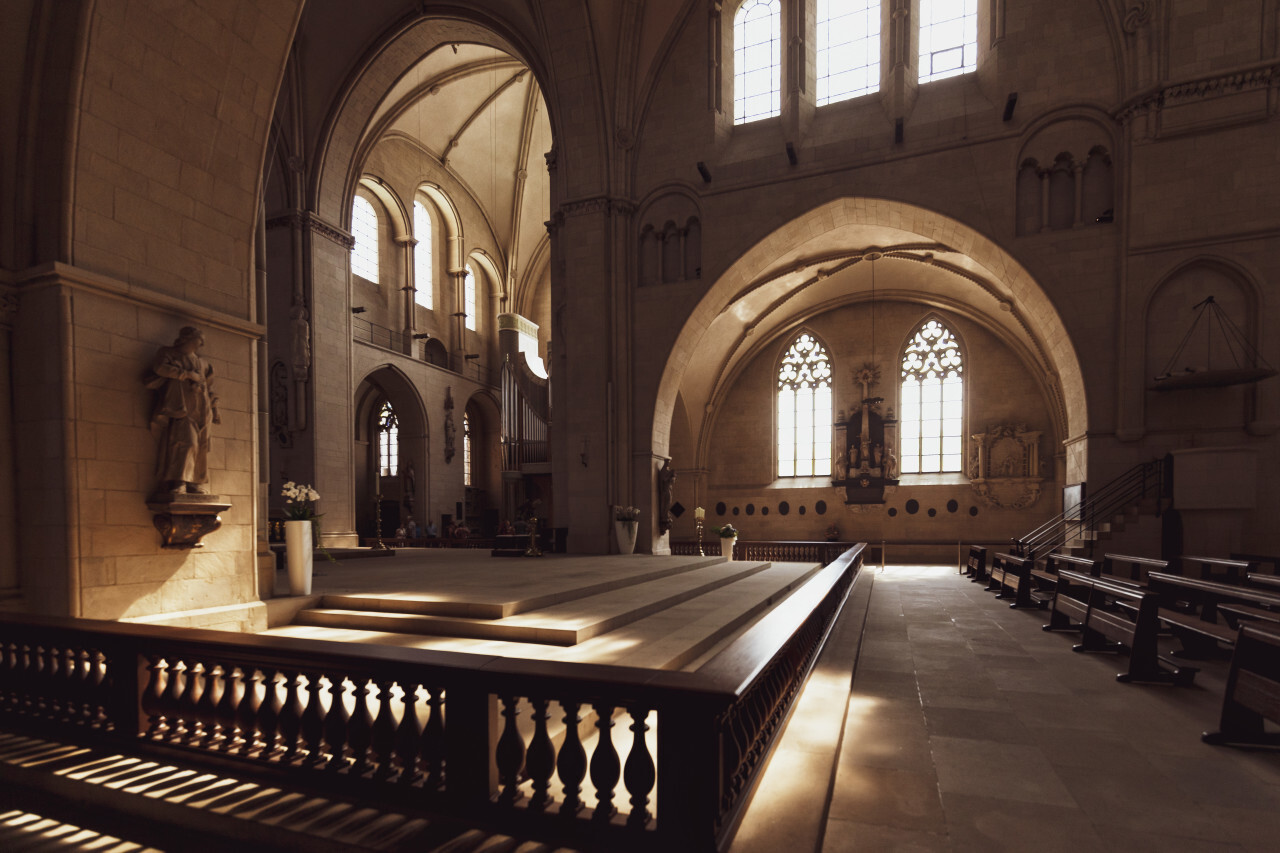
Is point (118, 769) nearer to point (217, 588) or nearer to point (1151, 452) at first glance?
point (217, 588)

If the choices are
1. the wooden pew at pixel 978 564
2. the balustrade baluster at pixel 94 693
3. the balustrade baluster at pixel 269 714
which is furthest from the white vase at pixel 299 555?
the wooden pew at pixel 978 564

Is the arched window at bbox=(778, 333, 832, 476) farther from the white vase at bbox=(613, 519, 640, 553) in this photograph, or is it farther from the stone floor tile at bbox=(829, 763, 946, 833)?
the stone floor tile at bbox=(829, 763, 946, 833)

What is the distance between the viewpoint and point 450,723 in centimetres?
252

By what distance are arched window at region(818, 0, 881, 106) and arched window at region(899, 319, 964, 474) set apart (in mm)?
9560

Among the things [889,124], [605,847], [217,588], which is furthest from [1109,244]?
[217,588]

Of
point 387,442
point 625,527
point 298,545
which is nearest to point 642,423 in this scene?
point 625,527

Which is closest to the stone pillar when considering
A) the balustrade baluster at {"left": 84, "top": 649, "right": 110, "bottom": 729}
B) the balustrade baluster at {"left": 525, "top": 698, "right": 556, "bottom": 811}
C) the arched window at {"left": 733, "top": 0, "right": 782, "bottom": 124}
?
the balustrade baluster at {"left": 84, "top": 649, "right": 110, "bottom": 729}

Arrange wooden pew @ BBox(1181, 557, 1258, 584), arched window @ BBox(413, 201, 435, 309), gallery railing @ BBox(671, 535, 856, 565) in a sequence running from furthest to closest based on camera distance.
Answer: arched window @ BBox(413, 201, 435, 309) < gallery railing @ BBox(671, 535, 856, 565) < wooden pew @ BBox(1181, 557, 1258, 584)

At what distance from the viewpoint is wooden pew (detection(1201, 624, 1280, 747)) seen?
138 inches

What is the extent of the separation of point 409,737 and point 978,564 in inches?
510

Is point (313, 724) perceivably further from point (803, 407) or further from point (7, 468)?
point (803, 407)

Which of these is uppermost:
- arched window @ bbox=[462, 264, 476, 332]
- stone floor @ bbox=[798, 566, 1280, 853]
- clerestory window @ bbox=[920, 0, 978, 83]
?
clerestory window @ bbox=[920, 0, 978, 83]

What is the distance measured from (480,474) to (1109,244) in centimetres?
2174

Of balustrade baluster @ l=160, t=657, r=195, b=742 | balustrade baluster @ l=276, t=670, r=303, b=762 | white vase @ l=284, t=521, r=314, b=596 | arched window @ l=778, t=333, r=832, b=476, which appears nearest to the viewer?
balustrade baluster @ l=276, t=670, r=303, b=762
